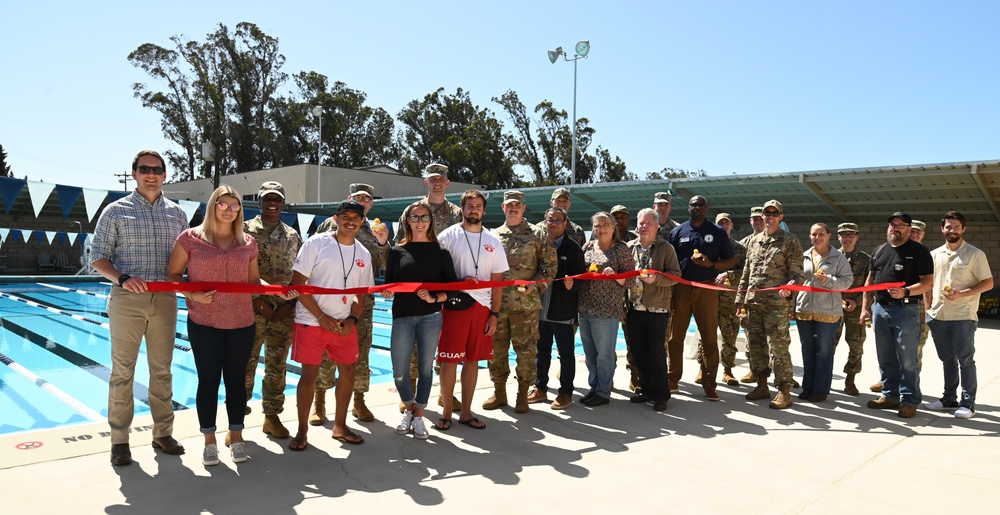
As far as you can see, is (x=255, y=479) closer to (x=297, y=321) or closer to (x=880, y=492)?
(x=297, y=321)

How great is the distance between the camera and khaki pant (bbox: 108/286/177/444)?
11.9ft

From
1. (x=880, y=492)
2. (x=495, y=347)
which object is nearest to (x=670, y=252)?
(x=495, y=347)

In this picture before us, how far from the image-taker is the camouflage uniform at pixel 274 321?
4.27 m

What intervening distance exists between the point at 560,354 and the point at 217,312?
2809mm

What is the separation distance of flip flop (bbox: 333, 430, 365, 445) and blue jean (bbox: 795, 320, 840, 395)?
3887mm

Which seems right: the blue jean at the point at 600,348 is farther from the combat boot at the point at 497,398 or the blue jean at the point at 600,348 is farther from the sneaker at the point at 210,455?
the sneaker at the point at 210,455

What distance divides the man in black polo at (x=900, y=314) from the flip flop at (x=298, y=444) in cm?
471

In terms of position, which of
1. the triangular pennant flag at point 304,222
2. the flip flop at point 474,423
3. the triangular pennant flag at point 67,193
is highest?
the triangular pennant flag at point 67,193

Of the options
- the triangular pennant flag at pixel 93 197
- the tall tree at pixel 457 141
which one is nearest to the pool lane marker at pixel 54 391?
the triangular pennant flag at pixel 93 197

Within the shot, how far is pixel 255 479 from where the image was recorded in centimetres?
344

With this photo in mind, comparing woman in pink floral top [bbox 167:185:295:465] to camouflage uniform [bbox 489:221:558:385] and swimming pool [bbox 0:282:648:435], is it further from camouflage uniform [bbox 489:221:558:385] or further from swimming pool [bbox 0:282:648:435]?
swimming pool [bbox 0:282:648:435]

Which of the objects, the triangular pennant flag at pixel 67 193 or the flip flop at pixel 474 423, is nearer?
the flip flop at pixel 474 423

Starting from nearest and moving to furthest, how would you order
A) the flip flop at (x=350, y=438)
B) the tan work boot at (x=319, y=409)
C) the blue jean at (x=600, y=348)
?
the flip flop at (x=350, y=438) → the tan work boot at (x=319, y=409) → the blue jean at (x=600, y=348)

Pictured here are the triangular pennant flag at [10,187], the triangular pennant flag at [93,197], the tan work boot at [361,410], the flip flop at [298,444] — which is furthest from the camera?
the triangular pennant flag at [93,197]
